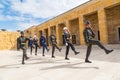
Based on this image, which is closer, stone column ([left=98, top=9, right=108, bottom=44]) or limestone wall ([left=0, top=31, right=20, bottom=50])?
stone column ([left=98, top=9, right=108, bottom=44])

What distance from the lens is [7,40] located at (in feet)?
128

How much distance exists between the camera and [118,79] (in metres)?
4.90

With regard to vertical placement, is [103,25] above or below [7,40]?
above

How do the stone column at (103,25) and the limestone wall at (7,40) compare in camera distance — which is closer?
the stone column at (103,25)

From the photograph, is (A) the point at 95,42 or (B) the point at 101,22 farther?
(B) the point at 101,22

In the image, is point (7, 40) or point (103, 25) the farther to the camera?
point (7, 40)

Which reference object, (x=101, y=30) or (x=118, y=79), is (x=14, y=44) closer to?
(x=101, y=30)

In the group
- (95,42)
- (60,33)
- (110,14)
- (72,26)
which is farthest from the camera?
(60,33)

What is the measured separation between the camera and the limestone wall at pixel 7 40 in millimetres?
38438

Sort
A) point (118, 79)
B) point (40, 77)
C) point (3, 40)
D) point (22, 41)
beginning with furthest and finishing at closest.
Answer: point (3, 40) → point (22, 41) → point (40, 77) → point (118, 79)

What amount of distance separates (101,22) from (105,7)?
4.80 ft

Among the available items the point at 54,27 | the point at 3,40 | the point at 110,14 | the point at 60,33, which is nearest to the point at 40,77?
the point at 110,14

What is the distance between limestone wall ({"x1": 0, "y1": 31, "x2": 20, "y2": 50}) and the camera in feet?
126

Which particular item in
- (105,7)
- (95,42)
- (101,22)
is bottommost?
(95,42)
